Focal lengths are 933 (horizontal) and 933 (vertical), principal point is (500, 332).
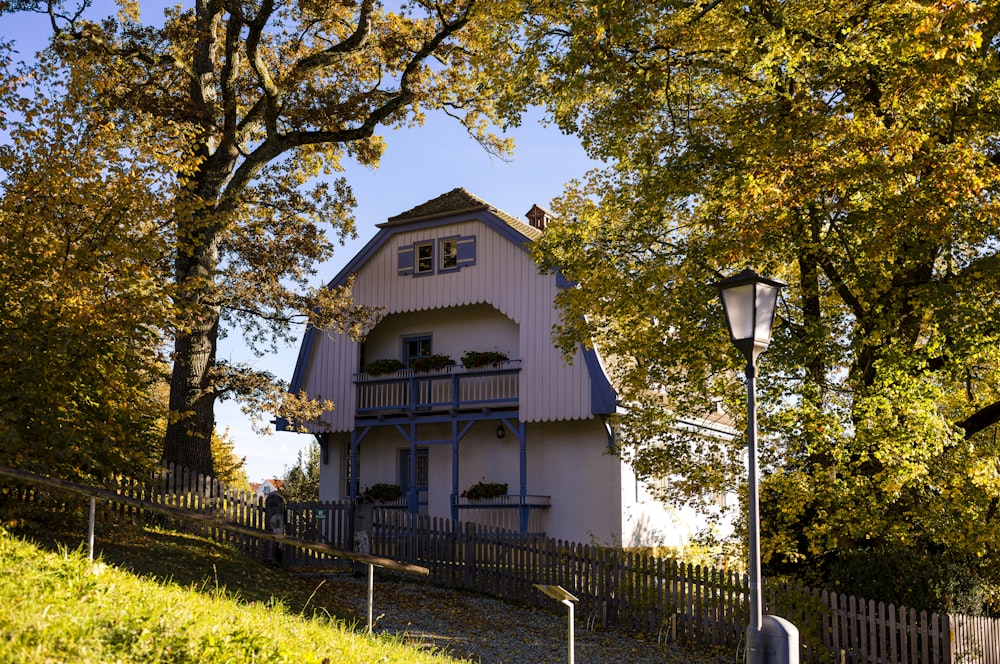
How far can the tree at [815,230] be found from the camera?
Result: 12.7 m

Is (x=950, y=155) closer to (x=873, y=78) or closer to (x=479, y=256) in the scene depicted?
(x=873, y=78)

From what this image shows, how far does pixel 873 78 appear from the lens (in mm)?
14188

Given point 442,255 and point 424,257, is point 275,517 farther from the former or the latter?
point 424,257

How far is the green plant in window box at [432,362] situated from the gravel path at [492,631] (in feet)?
32.4

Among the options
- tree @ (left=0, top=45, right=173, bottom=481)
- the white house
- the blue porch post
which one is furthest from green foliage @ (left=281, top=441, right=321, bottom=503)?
tree @ (left=0, top=45, right=173, bottom=481)

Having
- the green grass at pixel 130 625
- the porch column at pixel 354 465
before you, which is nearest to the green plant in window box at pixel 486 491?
the porch column at pixel 354 465

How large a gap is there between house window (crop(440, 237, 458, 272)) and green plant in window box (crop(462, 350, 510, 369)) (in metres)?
2.74

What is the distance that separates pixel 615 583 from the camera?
1611cm

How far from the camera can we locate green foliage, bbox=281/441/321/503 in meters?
37.5

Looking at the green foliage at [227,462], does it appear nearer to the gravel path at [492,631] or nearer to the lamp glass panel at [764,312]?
the gravel path at [492,631]

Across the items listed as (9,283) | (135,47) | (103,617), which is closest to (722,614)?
(103,617)

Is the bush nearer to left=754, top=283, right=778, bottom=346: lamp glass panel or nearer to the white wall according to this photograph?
left=754, top=283, right=778, bottom=346: lamp glass panel

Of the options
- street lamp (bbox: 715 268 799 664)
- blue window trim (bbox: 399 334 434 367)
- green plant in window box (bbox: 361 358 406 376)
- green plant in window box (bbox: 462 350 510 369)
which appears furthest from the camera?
blue window trim (bbox: 399 334 434 367)

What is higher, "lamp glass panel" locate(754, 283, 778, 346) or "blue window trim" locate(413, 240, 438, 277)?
"blue window trim" locate(413, 240, 438, 277)
